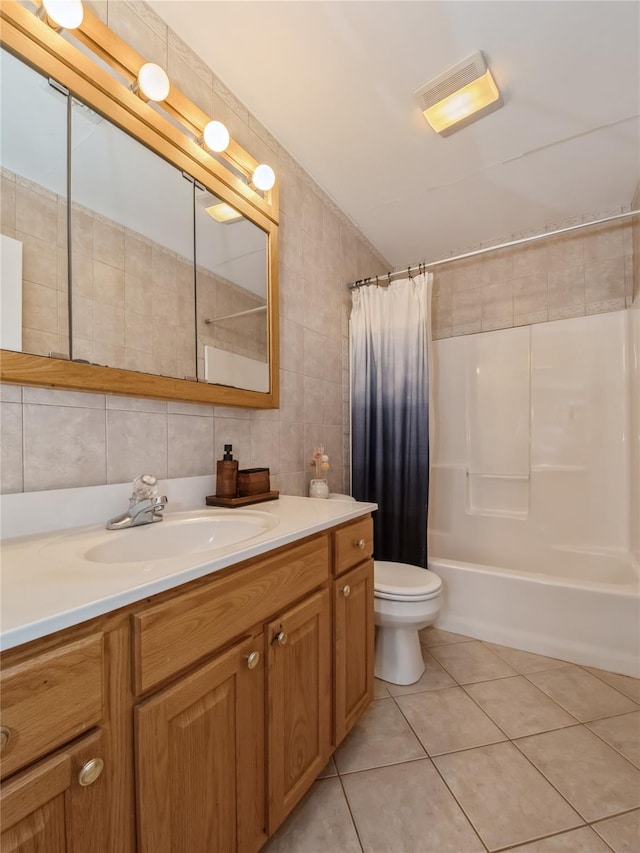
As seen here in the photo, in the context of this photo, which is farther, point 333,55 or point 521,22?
point 333,55

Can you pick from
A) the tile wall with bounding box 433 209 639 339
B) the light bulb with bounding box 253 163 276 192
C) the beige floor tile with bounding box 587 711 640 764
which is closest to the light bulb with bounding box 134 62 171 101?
the light bulb with bounding box 253 163 276 192

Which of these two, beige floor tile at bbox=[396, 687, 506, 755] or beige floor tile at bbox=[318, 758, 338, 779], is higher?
beige floor tile at bbox=[318, 758, 338, 779]

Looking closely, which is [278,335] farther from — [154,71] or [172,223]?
[154,71]

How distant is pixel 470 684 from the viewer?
1.66m

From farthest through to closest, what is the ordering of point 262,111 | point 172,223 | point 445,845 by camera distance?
point 262,111 < point 172,223 < point 445,845

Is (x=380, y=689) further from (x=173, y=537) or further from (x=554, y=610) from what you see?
(x=173, y=537)

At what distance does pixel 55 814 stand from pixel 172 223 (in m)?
1.39

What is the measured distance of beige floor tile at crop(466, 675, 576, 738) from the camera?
55.8 inches

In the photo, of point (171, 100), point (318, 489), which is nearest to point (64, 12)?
point (171, 100)

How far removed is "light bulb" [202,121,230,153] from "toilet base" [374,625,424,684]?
2.00 meters

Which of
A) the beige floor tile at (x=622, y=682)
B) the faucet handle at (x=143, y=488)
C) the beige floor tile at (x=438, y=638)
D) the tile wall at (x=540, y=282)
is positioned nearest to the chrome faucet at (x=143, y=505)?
the faucet handle at (x=143, y=488)

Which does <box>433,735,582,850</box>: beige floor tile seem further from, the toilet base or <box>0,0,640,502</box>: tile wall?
<box>0,0,640,502</box>: tile wall

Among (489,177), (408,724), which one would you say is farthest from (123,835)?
(489,177)

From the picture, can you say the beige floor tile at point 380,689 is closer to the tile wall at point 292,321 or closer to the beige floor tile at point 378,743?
the beige floor tile at point 378,743
